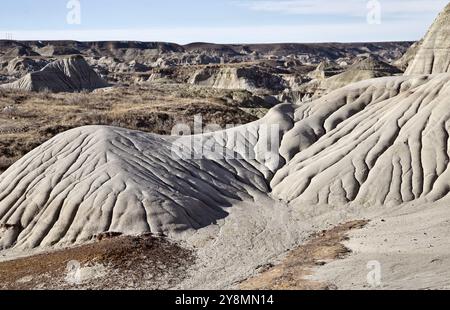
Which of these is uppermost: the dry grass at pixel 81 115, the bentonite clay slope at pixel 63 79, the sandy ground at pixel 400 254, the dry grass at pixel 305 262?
the bentonite clay slope at pixel 63 79

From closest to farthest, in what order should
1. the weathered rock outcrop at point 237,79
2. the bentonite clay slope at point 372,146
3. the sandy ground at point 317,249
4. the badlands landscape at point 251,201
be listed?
the sandy ground at point 317,249 → the badlands landscape at point 251,201 → the bentonite clay slope at point 372,146 → the weathered rock outcrop at point 237,79

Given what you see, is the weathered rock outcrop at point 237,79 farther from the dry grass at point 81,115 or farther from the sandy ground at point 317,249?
the sandy ground at point 317,249

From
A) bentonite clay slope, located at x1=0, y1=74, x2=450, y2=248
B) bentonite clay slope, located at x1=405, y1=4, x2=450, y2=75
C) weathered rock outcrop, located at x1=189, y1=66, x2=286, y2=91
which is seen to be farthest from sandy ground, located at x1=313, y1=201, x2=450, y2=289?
weathered rock outcrop, located at x1=189, y1=66, x2=286, y2=91

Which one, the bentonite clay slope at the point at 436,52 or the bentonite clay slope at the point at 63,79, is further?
the bentonite clay slope at the point at 63,79

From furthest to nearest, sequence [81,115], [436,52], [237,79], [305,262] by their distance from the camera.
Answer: [237,79], [436,52], [81,115], [305,262]

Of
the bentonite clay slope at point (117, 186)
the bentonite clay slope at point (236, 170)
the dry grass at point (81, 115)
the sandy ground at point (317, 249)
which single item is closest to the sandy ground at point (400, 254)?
the sandy ground at point (317, 249)

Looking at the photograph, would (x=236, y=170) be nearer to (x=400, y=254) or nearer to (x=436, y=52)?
(x=400, y=254)

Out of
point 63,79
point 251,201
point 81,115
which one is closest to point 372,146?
point 251,201
